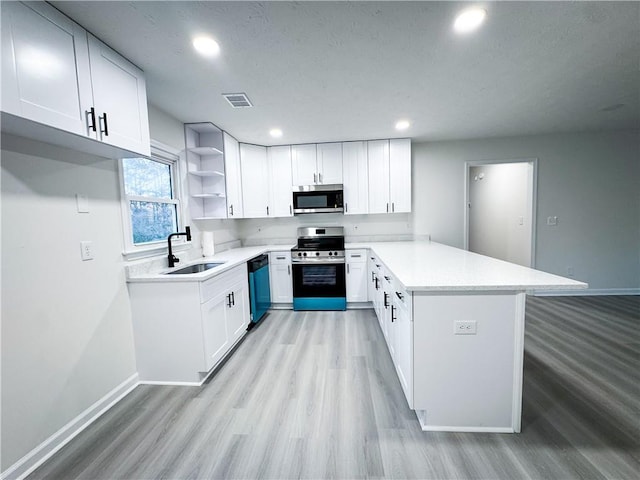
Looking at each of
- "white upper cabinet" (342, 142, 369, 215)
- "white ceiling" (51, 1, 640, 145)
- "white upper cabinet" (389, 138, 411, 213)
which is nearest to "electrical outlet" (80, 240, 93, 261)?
"white ceiling" (51, 1, 640, 145)

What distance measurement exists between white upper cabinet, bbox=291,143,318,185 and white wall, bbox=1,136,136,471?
7.54ft

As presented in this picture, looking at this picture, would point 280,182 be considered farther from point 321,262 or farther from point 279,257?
point 321,262

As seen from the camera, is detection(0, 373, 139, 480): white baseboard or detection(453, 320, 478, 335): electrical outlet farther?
detection(453, 320, 478, 335): electrical outlet

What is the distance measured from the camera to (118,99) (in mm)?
1650

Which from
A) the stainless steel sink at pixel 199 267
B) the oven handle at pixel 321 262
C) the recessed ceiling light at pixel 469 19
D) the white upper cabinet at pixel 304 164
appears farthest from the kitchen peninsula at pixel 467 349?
the white upper cabinet at pixel 304 164

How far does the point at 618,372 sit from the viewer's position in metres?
2.01

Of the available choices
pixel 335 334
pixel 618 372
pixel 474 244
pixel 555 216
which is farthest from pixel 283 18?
pixel 474 244

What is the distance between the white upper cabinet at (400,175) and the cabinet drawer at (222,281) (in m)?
2.33

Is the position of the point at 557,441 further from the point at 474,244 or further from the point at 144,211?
the point at 474,244

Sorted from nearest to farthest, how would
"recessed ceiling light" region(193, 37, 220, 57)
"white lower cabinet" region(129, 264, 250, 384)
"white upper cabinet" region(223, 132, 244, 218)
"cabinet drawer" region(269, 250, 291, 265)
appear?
"recessed ceiling light" region(193, 37, 220, 57) → "white lower cabinet" region(129, 264, 250, 384) → "white upper cabinet" region(223, 132, 244, 218) → "cabinet drawer" region(269, 250, 291, 265)

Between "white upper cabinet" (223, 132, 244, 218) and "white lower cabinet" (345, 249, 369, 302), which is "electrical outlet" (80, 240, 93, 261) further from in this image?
"white lower cabinet" (345, 249, 369, 302)

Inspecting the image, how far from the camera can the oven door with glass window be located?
137 inches

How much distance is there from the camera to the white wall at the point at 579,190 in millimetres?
3701

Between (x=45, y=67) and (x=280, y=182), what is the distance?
2.71 meters
